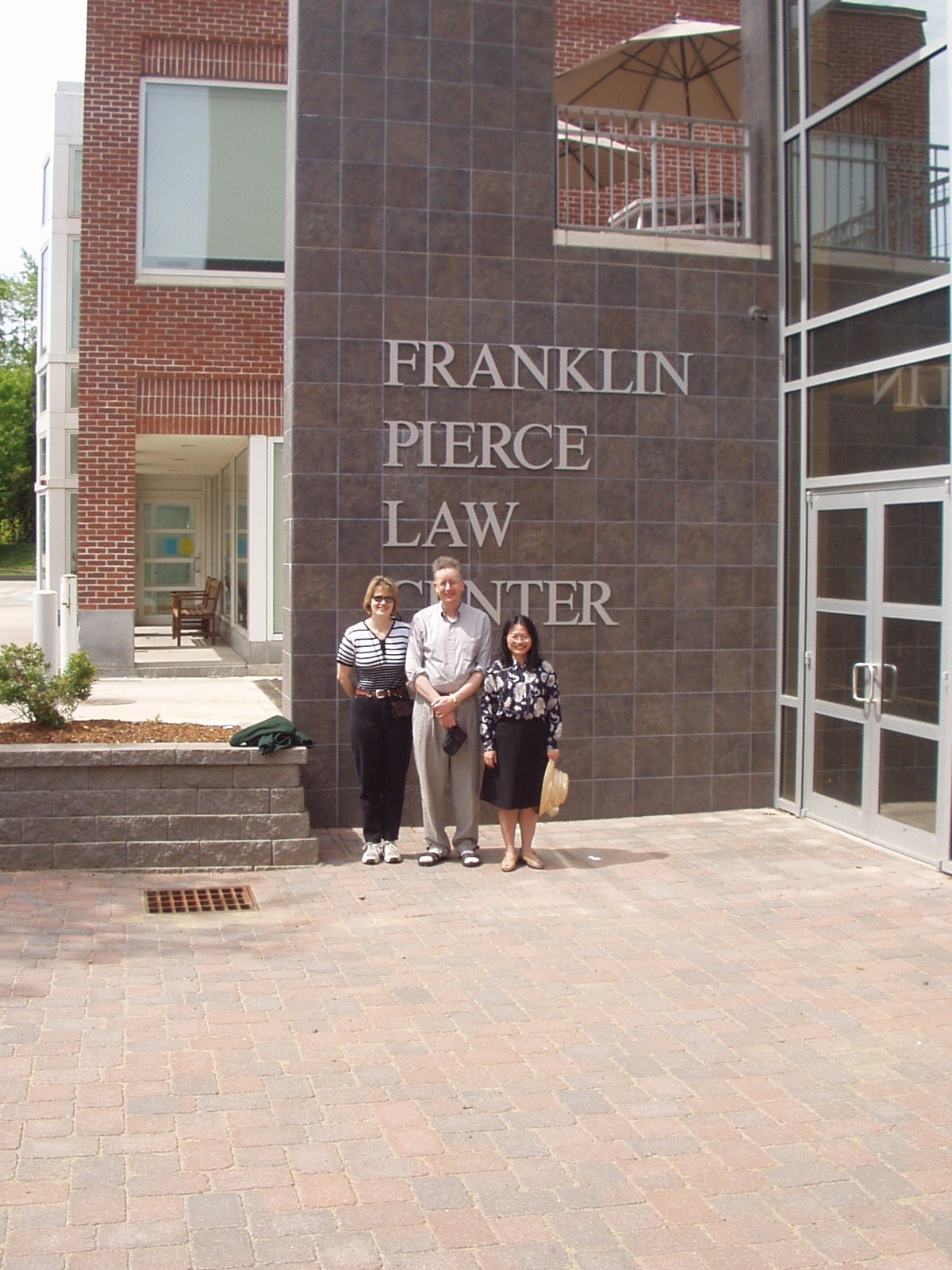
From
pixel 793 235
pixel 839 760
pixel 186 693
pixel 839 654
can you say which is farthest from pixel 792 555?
pixel 186 693

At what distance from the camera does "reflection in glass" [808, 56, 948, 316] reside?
841cm

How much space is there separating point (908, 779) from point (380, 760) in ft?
11.0

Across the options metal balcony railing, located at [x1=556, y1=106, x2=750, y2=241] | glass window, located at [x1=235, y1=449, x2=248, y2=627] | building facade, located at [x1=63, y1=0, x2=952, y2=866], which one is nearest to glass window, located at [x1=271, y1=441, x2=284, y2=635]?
glass window, located at [x1=235, y1=449, x2=248, y2=627]

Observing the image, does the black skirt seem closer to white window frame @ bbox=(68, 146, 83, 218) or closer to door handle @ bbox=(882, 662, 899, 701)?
door handle @ bbox=(882, 662, 899, 701)

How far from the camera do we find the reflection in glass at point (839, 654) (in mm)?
9102

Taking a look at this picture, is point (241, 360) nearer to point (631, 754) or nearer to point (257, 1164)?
point (631, 754)

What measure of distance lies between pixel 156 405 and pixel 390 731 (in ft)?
31.6

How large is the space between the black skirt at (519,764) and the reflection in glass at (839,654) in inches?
88.5

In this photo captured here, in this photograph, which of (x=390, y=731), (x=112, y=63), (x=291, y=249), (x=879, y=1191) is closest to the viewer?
(x=879, y=1191)

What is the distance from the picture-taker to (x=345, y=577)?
368 inches

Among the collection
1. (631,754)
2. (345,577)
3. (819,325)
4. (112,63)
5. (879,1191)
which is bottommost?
(879,1191)

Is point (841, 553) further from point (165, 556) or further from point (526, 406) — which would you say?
point (165, 556)

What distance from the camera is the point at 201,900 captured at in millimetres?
7668

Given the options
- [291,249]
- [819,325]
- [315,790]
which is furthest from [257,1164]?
[819,325]
